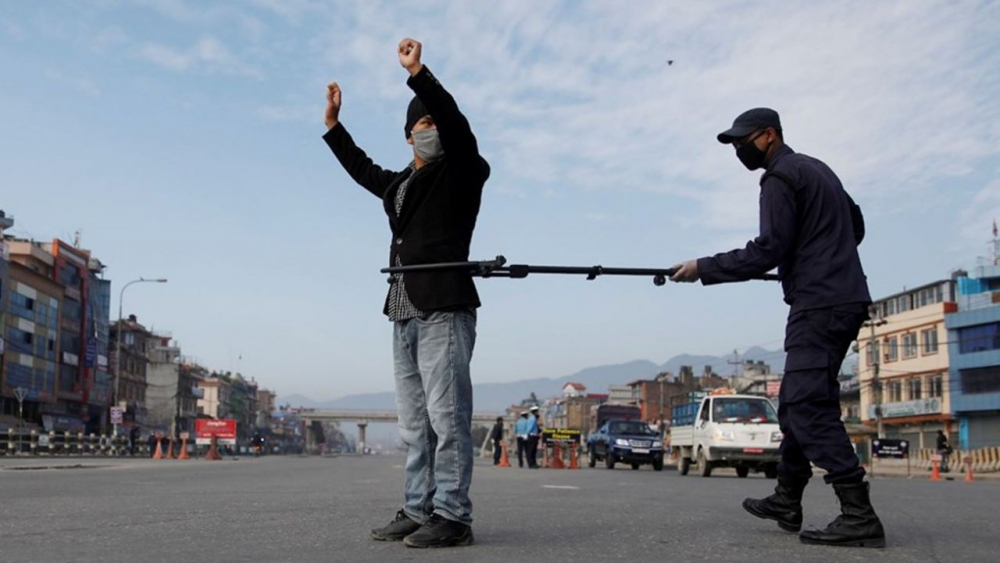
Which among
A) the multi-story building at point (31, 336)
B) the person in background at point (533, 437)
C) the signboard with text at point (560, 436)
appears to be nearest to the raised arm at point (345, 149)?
the person in background at point (533, 437)

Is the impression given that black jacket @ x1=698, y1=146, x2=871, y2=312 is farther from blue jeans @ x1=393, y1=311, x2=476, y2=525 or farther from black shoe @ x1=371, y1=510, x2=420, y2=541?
black shoe @ x1=371, y1=510, x2=420, y2=541

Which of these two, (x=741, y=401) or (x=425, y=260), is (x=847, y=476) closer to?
(x=425, y=260)

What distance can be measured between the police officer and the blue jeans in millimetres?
1099

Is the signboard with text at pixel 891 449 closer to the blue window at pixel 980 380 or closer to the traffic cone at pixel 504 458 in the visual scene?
the traffic cone at pixel 504 458

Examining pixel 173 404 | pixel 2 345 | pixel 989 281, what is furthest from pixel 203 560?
pixel 173 404

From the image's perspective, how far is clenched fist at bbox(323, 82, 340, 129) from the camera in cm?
548

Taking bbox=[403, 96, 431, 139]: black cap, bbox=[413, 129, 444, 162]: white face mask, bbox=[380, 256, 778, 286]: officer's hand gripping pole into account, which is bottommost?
bbox=[380, 256, 778, 286]: officer's hand gripping pole

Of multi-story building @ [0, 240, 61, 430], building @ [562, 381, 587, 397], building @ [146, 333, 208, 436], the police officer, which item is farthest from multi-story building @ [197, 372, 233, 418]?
the police officer

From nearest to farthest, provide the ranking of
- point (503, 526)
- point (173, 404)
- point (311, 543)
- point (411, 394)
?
point (311, 543) → point (411, 394) → point (503, 526) → point (173, 404)

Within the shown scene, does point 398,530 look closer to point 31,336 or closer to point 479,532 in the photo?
point 479,532

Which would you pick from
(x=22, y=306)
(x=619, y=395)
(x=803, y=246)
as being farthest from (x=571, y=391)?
(x=803, y=246)

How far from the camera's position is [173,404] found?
12156cm

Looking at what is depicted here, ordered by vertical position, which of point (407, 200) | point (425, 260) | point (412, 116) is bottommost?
point (425, 260)

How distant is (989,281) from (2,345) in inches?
2578
